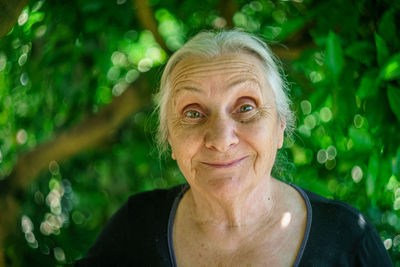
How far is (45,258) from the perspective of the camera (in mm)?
3080

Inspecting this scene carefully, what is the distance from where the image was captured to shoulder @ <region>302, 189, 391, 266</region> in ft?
6.16

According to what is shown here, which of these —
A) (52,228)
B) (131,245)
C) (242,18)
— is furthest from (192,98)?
(52,228)

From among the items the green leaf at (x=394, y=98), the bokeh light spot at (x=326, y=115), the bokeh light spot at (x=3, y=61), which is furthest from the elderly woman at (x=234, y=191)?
the bokeh light spot at (x=3, y=61)

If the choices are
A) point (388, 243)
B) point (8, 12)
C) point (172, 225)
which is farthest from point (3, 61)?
point (388, 243)

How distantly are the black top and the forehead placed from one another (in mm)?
699

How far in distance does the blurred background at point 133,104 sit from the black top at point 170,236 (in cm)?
21

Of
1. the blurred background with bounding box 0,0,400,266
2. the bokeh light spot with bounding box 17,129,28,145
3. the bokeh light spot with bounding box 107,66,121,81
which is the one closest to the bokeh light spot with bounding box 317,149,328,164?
the blurred background with bounding box 0,0,400,266

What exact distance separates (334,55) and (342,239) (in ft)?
2.79

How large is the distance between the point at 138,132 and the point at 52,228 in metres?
1.05

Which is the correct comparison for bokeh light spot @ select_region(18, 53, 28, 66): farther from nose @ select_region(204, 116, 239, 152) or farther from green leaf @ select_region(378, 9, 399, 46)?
green leaf @ select_region(378, 9, 399, 46)

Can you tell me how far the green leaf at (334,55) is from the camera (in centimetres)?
190

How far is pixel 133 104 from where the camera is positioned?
3.00m

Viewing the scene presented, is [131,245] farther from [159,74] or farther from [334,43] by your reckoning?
[334,43]

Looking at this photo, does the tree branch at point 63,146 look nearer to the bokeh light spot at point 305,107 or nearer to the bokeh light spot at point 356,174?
the bokeh light spot at point 305,107
